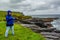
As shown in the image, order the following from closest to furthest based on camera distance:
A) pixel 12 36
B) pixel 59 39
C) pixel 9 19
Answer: pixel 9 19, pixel 12 36, pixel 59 39

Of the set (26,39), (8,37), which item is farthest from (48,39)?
(8,37)

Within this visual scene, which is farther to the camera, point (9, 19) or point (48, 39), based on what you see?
point (48, 39)

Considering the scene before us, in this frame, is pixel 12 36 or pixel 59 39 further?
pixel 59 39

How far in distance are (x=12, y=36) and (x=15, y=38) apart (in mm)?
647

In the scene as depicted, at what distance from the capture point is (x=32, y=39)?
19938 millimetres

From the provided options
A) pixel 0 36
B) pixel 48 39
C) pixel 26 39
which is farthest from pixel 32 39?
pixel 0 36

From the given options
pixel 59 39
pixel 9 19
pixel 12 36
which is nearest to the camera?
pixel 9 19

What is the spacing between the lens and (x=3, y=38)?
1972cm

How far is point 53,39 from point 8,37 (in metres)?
4.83

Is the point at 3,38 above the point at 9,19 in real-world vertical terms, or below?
below

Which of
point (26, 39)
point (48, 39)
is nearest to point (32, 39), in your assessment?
point (26, 39)

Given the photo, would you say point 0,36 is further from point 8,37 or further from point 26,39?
point 26,39

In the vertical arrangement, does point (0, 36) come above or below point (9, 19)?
below

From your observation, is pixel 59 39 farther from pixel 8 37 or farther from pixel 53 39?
pixel 8 37
